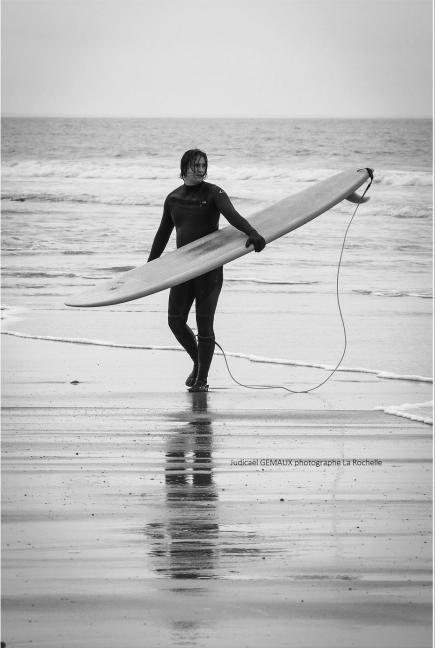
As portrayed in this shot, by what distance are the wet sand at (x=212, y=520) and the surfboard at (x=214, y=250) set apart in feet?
1.83

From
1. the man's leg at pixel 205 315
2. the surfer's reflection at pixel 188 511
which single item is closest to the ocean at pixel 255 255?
the man's leg at pixel 205 315

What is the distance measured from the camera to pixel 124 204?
2478 cm

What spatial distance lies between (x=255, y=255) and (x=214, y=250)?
853 cm

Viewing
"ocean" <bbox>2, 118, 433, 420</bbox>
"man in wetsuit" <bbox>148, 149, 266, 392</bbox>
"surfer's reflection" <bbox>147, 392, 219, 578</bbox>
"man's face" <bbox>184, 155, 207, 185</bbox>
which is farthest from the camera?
"ocean" <bbox>2, 118, 433, 420</bbox>

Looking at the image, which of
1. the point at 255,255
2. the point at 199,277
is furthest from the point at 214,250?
the point at 255,255

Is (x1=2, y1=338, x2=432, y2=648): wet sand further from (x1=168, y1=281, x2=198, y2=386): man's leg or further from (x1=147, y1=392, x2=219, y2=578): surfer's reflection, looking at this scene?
(x1=168, y1=281, x2=198, y2=386): man's leg

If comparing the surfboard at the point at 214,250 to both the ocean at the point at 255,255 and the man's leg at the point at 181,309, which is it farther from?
the ocean at the point at 255,255

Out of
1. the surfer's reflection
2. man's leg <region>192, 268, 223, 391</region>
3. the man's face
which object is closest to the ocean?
man's leg <region>192, 268, 223, 391</region>

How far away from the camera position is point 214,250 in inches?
234

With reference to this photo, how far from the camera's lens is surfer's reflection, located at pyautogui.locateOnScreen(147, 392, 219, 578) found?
3.27 meters

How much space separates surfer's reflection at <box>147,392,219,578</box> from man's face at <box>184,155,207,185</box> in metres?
1.45

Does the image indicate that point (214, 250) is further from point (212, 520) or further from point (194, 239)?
Result: point (212, 520)

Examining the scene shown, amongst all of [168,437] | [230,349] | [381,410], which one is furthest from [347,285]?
[168,437]

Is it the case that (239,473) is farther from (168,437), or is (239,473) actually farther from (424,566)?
(424,566)
